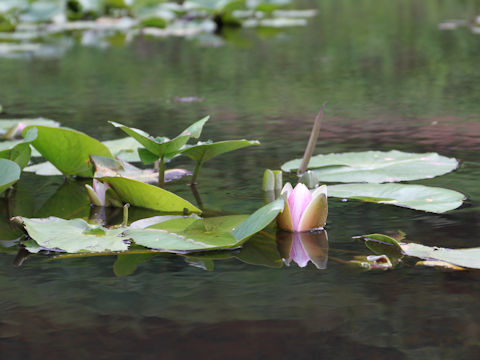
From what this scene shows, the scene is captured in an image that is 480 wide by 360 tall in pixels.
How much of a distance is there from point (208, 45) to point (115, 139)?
2882 millimetres

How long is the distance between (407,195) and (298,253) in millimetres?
340

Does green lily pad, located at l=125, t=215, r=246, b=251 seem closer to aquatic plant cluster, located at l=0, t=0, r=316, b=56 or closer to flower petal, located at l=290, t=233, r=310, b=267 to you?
flower petal, located at l=290, t=233, r=310, b=267

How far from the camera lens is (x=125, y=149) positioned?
6.21 ft

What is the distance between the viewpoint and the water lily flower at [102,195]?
143 cm

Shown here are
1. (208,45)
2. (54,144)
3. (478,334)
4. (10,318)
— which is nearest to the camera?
(478,334)

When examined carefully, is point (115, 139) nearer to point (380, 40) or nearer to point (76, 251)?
point (76, 251)

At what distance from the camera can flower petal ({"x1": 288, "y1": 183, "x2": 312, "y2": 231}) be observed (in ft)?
3.88

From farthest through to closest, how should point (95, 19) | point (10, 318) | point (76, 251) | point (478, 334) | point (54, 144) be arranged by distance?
point (95, 19)
point (54, 144)
point (76, 251)
point (10, 318)
point (478, 334)

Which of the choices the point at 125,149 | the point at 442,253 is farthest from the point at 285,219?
the point at 125,149

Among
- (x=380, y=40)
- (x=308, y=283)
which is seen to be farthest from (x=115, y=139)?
(x=380, y=40)

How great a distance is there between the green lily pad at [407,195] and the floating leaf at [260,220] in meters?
0.31

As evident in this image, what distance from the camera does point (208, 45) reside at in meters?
4.93

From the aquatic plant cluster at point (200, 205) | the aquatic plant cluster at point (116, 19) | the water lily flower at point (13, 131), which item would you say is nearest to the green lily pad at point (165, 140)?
the aquatic plant cluster at point (200, 205)

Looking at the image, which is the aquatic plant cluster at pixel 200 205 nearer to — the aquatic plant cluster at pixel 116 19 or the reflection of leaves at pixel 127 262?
the reflection of leaves at pixel 127 262
